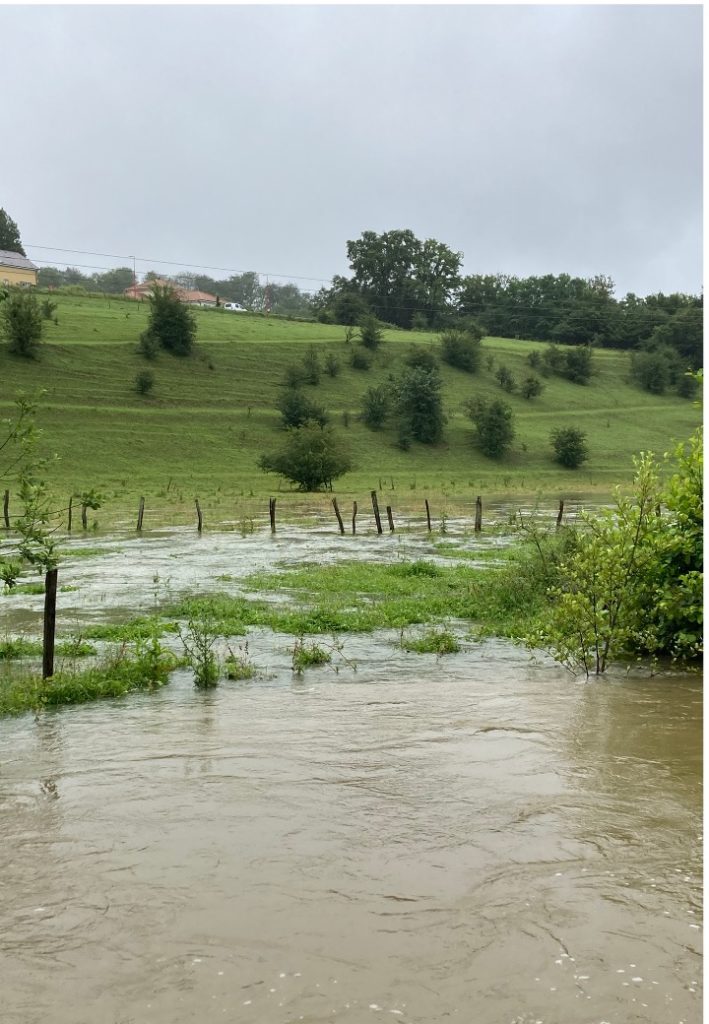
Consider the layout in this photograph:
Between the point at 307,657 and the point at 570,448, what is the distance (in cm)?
5642

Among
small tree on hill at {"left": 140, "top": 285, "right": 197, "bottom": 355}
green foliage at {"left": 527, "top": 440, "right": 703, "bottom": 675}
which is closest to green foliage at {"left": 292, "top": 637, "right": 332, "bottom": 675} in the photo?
green foliage at {"left": 527, "top": 440, "right": 703, "bottom": 675}

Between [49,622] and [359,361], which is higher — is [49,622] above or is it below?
below

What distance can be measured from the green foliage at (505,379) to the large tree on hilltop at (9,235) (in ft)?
180

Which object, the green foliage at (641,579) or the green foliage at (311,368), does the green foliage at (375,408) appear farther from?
the green foliage at (641,579)

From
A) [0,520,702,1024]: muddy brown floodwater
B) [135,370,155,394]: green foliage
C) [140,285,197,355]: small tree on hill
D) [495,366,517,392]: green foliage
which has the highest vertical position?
[140,285,197,355]: small tree on hill

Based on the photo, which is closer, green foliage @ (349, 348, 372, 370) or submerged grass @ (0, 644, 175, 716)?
submerged grass @ (0, 644, 175, 716)

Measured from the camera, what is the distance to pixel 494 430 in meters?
69.0

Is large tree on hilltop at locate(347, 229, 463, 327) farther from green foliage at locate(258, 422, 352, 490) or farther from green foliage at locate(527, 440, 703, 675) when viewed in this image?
green foliage at locate(527, 440, 703, 675)

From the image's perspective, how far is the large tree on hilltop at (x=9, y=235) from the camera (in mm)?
107375

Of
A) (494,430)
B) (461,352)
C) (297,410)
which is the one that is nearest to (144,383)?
(297,410)

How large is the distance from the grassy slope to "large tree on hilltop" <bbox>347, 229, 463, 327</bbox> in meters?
18.4

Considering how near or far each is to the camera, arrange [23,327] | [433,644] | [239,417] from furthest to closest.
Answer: [239,417], [23,327], [433,644]

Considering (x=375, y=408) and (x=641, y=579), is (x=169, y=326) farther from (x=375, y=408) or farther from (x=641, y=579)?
(x=641, y=579)

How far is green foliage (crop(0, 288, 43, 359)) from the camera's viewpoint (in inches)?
2520
